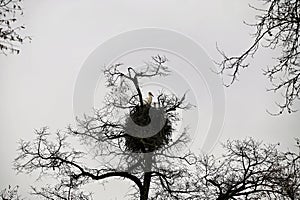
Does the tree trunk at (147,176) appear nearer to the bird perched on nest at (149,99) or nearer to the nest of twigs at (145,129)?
the nest of twigs at (145,129)

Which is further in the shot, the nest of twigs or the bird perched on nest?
the bird perched on nest

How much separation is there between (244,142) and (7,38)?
17.5 ft

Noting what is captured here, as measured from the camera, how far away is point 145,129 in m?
7.58

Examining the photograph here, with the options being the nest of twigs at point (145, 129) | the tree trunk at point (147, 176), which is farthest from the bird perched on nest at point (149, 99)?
the tree trunk at point (147, 176)

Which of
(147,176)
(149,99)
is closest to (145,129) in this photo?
(149,99)

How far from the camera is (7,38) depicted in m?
3.27

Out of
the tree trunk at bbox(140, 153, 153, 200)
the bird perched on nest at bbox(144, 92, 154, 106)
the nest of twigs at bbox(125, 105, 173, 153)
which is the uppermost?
the bird perched on nest at bbox(144, 92, 154, 106)

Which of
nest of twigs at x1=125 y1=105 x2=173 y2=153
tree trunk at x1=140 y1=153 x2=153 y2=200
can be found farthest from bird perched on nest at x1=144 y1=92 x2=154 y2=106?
tree trunk at x1=140 y1=153 x2=153 y2=200

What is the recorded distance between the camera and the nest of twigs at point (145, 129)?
299 inches

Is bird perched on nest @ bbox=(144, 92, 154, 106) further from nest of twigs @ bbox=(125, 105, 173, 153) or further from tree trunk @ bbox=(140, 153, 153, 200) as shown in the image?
tree trunk @ bbox=(140, 153, 153, 200)

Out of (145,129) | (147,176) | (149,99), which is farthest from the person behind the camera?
(149,99)

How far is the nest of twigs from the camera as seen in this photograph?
759 centimetres

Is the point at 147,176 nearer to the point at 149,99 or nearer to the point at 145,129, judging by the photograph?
the point at 145,129

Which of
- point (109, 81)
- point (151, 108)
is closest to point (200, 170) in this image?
point (151, 108)
